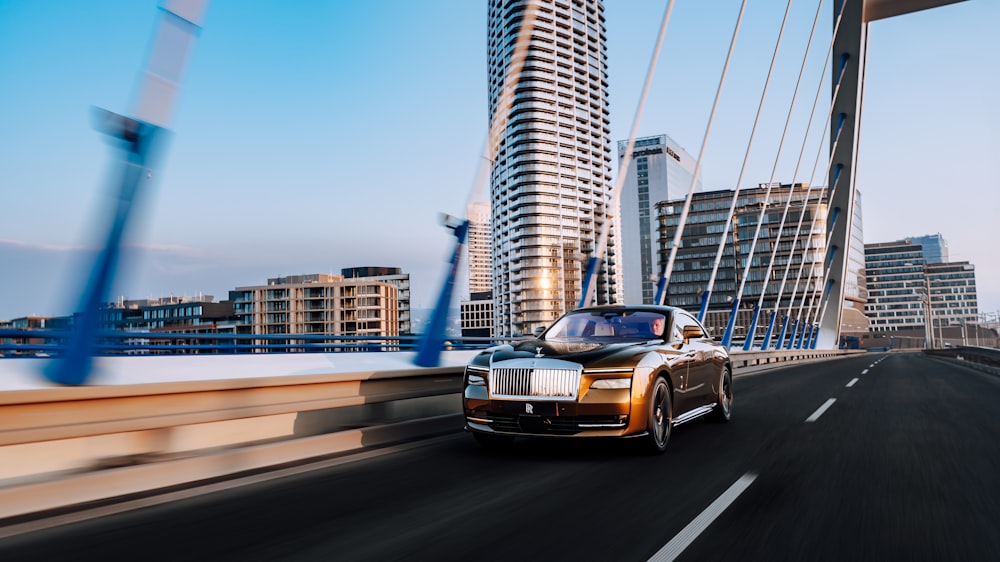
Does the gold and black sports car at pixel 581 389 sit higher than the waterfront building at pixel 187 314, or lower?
lower

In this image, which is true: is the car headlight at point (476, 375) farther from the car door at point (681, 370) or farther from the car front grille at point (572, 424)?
the car door at point (681, 370)

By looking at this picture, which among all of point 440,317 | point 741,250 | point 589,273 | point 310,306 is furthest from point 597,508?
point 310,306

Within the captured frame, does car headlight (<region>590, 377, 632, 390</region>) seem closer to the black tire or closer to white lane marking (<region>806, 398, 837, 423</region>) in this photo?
the black tire

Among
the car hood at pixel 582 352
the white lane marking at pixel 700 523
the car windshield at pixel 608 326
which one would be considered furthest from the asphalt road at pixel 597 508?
the car windshield at pixel 608 326

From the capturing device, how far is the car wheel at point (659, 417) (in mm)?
7098

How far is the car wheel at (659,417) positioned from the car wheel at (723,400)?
216cm

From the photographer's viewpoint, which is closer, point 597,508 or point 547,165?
point 597,508

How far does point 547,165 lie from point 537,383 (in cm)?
15675

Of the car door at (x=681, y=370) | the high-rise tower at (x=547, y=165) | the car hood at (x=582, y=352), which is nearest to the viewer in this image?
the car hood at (x=582, y=352)

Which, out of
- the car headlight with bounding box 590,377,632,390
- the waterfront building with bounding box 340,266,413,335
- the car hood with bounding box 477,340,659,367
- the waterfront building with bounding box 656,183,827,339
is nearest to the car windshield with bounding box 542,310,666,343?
the car hood with bounding box 477,340,659,367

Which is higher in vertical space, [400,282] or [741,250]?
[741,250]

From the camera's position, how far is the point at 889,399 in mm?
→ 12938

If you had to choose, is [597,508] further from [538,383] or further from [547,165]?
[547,165]

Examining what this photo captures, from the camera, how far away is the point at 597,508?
4.91m
